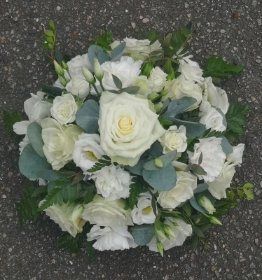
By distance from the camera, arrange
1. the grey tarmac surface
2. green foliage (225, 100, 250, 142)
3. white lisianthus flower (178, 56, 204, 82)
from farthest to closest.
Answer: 1. the grey tarmac surface
2. green foliage (225, 100, 250, 142)
3. white lisianthus flower (178, 56, 204, 82)

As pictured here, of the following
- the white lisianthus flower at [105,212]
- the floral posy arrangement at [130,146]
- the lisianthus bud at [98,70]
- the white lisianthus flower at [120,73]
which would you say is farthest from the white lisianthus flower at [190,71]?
the white lisianthus flower at [105,212]

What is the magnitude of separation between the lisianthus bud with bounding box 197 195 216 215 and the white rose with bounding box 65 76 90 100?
38cm

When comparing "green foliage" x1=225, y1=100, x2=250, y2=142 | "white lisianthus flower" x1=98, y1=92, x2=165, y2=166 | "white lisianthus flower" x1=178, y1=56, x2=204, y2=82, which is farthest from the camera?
"green foliage" x1=225, y1=100, x2=250, y2=142

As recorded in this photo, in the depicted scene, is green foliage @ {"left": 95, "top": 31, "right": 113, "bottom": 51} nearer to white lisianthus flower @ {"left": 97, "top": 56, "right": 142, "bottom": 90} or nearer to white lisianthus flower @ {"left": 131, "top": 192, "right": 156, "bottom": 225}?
white lisianthus flower @ {"left": 97, "top": 56, "right": 142, "bottom": 90}

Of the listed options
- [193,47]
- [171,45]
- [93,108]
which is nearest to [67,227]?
[93,108]

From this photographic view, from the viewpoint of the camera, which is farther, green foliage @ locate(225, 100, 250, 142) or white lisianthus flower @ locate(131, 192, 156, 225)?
green foliage @ locate(225, 100, 250, 142)

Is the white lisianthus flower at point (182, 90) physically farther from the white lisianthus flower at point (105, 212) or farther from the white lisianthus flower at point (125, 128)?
the white lisianthus flower at point (105, 212)

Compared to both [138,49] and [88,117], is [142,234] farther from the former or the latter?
[138,49]

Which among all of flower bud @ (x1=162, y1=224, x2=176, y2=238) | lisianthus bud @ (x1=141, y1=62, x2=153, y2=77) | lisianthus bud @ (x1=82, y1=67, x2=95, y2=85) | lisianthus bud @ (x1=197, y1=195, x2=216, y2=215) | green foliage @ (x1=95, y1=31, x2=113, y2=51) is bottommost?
flower bud @ (x1=162, y1=224, x2=176, y2=238)

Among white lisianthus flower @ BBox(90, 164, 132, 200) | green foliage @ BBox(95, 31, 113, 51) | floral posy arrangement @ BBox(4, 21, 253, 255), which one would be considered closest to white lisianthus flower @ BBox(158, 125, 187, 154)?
floral posy arrangement @ BBox(4, 21, 253, 255)

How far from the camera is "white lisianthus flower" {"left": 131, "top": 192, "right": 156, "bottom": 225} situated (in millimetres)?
1178

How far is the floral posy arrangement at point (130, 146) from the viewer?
1067 mm

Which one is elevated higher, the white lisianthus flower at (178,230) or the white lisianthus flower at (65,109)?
the white lisianthus flower at (65,109)

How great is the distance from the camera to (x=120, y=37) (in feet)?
5.15
